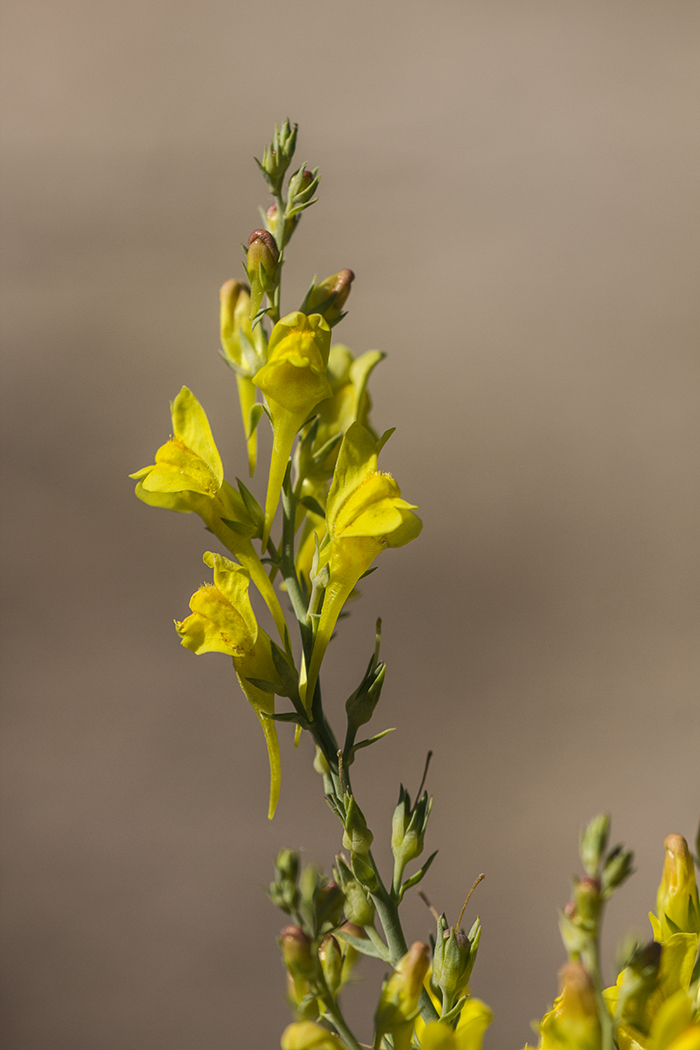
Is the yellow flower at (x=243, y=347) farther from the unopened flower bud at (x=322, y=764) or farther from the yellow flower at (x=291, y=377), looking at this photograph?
the unopened flower bud at (x=322, y=764)

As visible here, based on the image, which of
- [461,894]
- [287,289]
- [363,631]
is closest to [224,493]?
[461,894]

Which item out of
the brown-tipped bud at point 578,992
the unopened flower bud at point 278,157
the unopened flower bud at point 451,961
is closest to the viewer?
the brown-tipped bud at point 578,992

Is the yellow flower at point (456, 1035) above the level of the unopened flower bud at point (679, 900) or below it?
below

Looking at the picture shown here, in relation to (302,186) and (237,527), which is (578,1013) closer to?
(237,527)

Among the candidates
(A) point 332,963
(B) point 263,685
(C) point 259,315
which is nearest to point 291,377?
(C) point 259,315

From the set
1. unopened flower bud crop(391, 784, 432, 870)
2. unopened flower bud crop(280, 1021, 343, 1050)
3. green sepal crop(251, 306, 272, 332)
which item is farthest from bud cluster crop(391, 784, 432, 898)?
green sepal crop(251, 306, 272, 332)

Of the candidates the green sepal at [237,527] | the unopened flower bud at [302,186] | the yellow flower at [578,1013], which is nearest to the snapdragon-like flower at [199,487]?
the green sepal at [237,527]

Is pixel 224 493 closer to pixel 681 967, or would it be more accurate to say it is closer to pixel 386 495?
pixel 386 495
